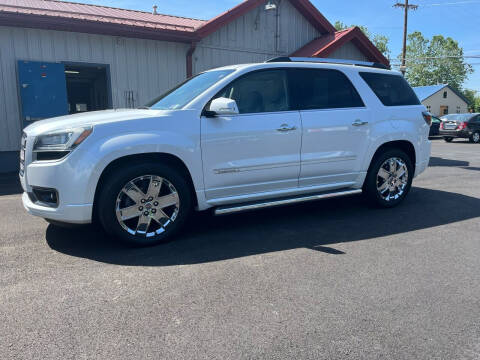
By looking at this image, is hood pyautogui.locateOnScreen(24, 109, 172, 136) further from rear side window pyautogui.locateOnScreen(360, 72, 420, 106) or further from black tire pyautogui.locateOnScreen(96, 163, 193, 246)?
rear side window pyautogui.locateOnScreen(360, 72, 420, 106)

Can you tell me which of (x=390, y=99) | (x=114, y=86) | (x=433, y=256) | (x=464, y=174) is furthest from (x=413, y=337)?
(x=114, y=86)

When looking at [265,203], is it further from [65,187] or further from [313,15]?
[313,15]

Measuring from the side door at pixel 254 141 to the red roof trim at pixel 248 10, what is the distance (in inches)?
279

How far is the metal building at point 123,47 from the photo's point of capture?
9.09 m

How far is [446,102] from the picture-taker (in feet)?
181

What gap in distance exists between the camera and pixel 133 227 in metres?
3.95

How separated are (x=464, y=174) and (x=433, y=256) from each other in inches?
245

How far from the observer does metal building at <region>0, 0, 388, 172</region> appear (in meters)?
9.09

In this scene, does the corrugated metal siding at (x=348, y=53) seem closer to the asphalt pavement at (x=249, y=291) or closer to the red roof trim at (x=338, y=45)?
the red roof trim at (x=338, y=45)

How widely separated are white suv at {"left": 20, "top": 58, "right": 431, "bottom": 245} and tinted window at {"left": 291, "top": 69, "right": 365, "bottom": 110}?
0.6 inches

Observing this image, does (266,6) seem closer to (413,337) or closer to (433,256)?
(433,256)

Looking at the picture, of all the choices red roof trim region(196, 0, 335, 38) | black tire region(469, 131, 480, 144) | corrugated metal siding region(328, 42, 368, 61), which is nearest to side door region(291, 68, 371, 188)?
red roof trim region(196, 0, 335, 38)

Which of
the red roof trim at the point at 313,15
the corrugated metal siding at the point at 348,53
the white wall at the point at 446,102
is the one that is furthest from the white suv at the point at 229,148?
the white wall at the point at 446,102

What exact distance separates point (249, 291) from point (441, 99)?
5936 cm
